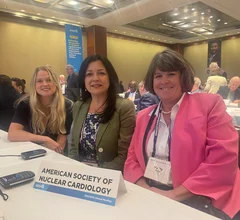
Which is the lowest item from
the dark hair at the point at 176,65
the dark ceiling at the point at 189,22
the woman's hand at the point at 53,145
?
the woman's hand at the point at 53,145

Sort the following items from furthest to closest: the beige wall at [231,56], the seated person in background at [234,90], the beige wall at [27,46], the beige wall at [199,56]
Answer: the beige wall at [199,56] → the beige wall at [231,56] → the beige wall at [27,46] → the seated person in background at [234,90]

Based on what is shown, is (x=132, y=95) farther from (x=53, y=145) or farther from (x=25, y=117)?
(x=53, y=145)

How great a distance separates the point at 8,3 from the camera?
20.2 ft

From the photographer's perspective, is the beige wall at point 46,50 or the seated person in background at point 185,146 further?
the beige wall at point 46,50

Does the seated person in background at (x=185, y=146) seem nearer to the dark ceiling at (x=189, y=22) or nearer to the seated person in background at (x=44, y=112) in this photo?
the seated person in background at (x=44, y=112)

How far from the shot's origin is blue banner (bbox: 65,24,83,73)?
25.6 feet

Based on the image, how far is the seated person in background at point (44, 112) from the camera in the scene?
1891 mm

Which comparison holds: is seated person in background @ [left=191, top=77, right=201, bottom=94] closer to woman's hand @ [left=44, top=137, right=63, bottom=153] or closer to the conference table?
the conference table

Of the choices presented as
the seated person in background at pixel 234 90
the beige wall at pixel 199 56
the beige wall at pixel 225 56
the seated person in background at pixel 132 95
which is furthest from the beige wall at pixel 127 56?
the seated person in background at pixel 234 90

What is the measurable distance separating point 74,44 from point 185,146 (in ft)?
24.6

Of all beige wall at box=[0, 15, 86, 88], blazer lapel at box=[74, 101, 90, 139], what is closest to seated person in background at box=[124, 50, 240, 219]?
blazer lapel at box=[74, 101, 90, 139]

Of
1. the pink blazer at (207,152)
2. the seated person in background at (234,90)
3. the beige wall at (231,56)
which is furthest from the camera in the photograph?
the beige wall at (231,56)

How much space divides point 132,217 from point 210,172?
50cm

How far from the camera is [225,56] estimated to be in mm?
11016
